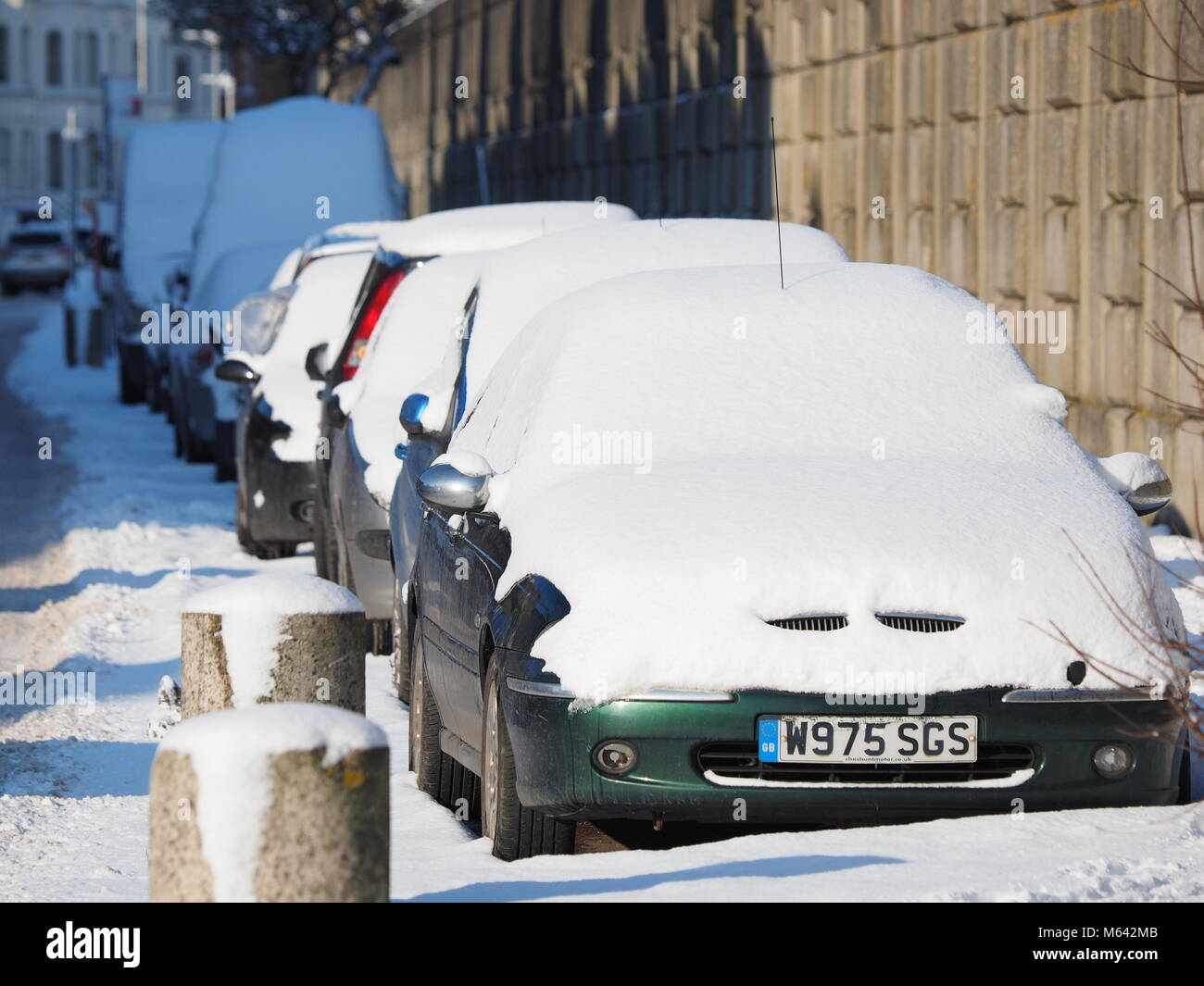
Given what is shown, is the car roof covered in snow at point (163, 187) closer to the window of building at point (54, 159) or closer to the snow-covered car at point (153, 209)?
the snow-covered car at point (153, 209)

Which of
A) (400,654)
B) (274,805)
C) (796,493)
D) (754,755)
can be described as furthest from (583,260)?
(274,805)

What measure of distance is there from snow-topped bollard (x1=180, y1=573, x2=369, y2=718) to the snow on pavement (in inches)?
20.4

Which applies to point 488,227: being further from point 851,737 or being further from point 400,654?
point 851,737

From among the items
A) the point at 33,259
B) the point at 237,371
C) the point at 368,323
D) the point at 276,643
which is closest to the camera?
the point at 276,643

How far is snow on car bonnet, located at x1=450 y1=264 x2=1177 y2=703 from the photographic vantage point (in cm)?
598

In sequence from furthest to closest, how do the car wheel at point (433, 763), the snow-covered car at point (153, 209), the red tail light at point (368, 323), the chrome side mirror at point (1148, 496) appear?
the snow-covered car at point (153, 209) → the red tail light at point (368, 323) → the car wheel at point (433, 763) → the chrome side mirror at point (1148, 496)

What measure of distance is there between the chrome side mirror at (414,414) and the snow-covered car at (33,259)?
65854 mm

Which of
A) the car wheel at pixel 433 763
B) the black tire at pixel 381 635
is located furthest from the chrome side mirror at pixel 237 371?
the car wheel at pixel 433 763

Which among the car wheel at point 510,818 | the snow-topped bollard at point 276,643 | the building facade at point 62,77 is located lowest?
the car wheel at point 510,818

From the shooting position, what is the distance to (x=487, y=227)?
11.9 meters

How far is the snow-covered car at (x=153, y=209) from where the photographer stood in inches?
1195

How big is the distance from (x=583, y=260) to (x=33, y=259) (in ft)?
218

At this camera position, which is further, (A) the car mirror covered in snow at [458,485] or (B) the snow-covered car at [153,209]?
(B) the snow-covered car at [153,209]
